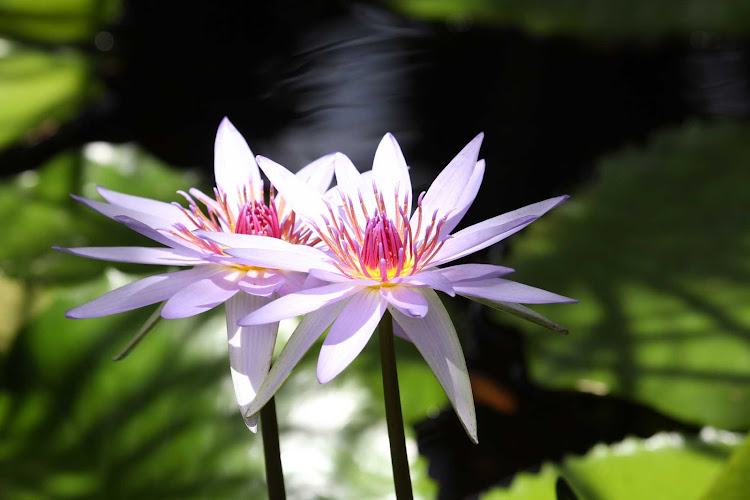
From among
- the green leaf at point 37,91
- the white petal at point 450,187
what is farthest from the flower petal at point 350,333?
the green leaf at point 37,91

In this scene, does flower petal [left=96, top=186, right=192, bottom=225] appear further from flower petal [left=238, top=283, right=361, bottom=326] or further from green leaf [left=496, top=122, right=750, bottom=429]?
green leaf [left=496, top=122, right=750, bottom=429]

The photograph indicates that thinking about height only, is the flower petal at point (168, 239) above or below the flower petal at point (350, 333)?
above

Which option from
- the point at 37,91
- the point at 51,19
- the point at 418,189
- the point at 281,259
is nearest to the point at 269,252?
the point at 281,259

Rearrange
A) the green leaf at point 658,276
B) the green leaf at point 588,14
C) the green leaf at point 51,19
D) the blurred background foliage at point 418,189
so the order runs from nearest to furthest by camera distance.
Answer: the blurred background foliage at point 418,189
the green leaf at point 658,276
the green leaf at point 51,19
the green leaf at point 588,14

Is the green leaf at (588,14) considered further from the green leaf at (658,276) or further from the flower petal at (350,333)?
the flower petal at (350,333)

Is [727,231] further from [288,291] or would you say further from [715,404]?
[288,291]

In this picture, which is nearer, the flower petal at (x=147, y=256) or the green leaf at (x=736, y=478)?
the flower petal at (x=147, y=256)
